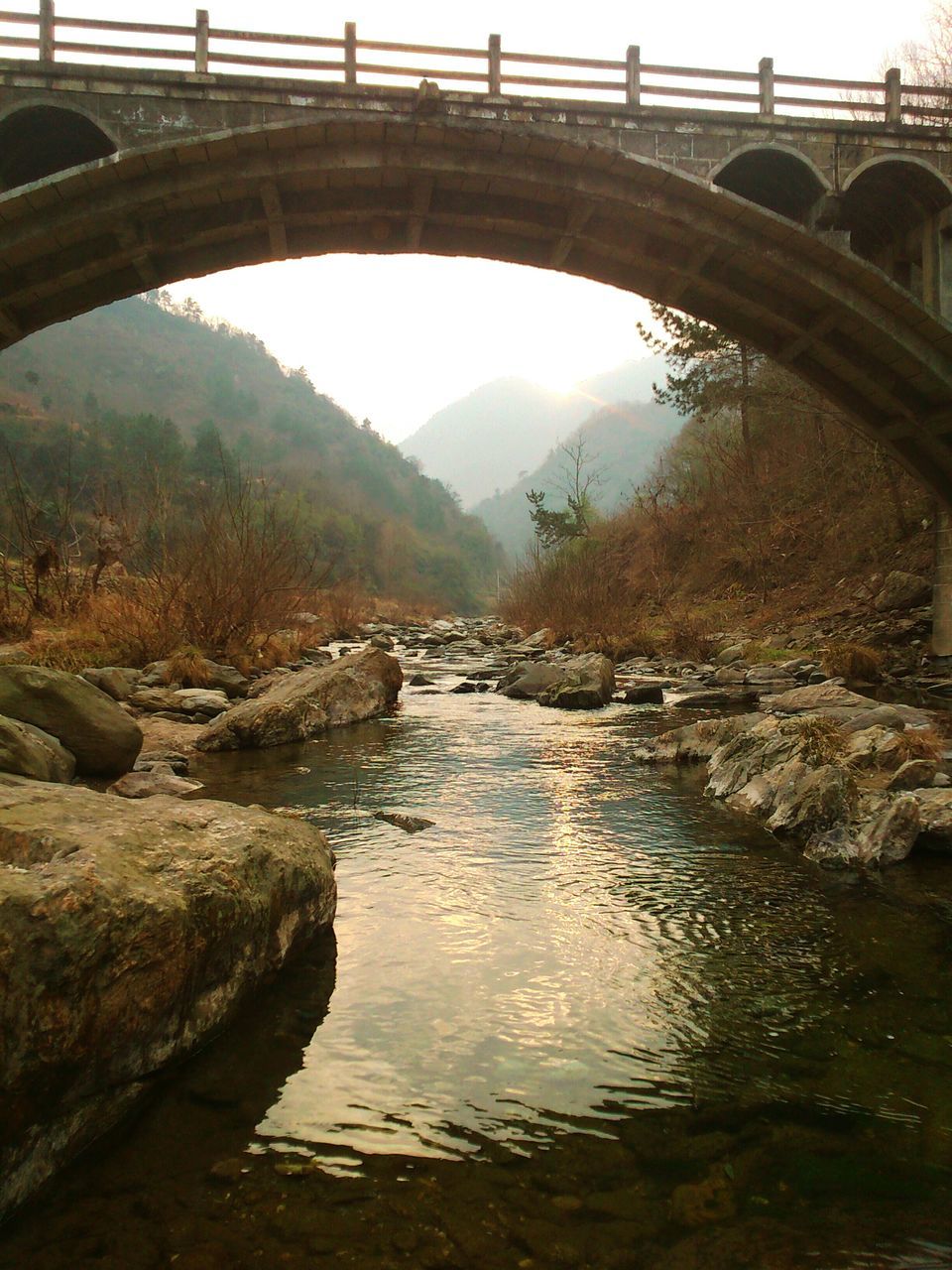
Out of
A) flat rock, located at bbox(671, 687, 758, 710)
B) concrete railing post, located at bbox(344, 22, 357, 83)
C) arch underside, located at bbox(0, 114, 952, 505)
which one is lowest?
flat rock, located at bbox(671, 687, 758, 710)

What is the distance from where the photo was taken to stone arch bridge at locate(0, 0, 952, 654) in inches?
466

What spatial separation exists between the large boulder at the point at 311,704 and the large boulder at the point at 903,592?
35.3 ft

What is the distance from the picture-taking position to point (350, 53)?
39.6 ft

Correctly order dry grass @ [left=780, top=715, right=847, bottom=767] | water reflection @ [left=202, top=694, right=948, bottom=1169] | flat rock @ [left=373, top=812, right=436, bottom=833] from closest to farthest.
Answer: water reflection @ [left=202, top=694, right=948, bottom=1169] → flat rock @ [left=373, top=812, right=436, bottom=833] → dry grass @ [left=780, top=715, right=847, bottom=767]

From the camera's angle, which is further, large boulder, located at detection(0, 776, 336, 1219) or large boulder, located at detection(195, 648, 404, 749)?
large boulder, located at detection(195, 648, 404, 749)

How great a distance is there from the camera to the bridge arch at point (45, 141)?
38.8 ft

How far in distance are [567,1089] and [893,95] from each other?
1625 cm

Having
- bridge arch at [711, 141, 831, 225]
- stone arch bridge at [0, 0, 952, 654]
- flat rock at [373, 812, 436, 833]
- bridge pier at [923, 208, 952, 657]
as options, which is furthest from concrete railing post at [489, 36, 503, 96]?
flat rock at [373, 812, 436, 833]

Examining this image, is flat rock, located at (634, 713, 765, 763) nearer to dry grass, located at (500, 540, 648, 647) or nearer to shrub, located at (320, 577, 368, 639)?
dry grass, located at (500, 540, 648, 647)

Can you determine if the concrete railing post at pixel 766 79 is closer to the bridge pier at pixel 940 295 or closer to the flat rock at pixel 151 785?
the bridge pier at pixel 940 295

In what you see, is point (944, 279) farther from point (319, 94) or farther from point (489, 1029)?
point (489, 1029)

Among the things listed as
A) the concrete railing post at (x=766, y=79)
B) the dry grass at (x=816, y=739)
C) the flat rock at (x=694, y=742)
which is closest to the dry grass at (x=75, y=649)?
the flat rock at (x=694, y=742)

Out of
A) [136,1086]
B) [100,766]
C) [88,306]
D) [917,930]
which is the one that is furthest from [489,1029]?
[88,306]

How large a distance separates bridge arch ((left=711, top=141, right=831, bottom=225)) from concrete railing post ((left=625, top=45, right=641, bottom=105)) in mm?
1646
